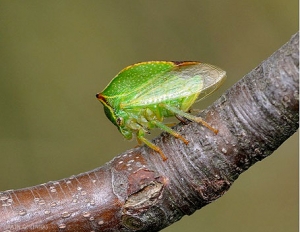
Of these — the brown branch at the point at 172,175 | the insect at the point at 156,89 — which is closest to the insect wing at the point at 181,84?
the insect at the point at 156,89

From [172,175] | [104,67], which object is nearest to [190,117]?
[172,175]

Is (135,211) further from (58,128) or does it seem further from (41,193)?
(58,128)

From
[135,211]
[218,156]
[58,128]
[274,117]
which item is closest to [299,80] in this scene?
[274,117]

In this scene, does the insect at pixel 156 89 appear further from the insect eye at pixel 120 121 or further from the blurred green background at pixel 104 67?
the blurred green background at pixel 104 67

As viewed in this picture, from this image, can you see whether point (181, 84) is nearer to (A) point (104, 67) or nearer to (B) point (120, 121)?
(B) point (120, 121)

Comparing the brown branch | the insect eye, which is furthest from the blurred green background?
the brown branch

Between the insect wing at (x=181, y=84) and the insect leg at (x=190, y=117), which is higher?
the insect wing at (x=181, y=84)
